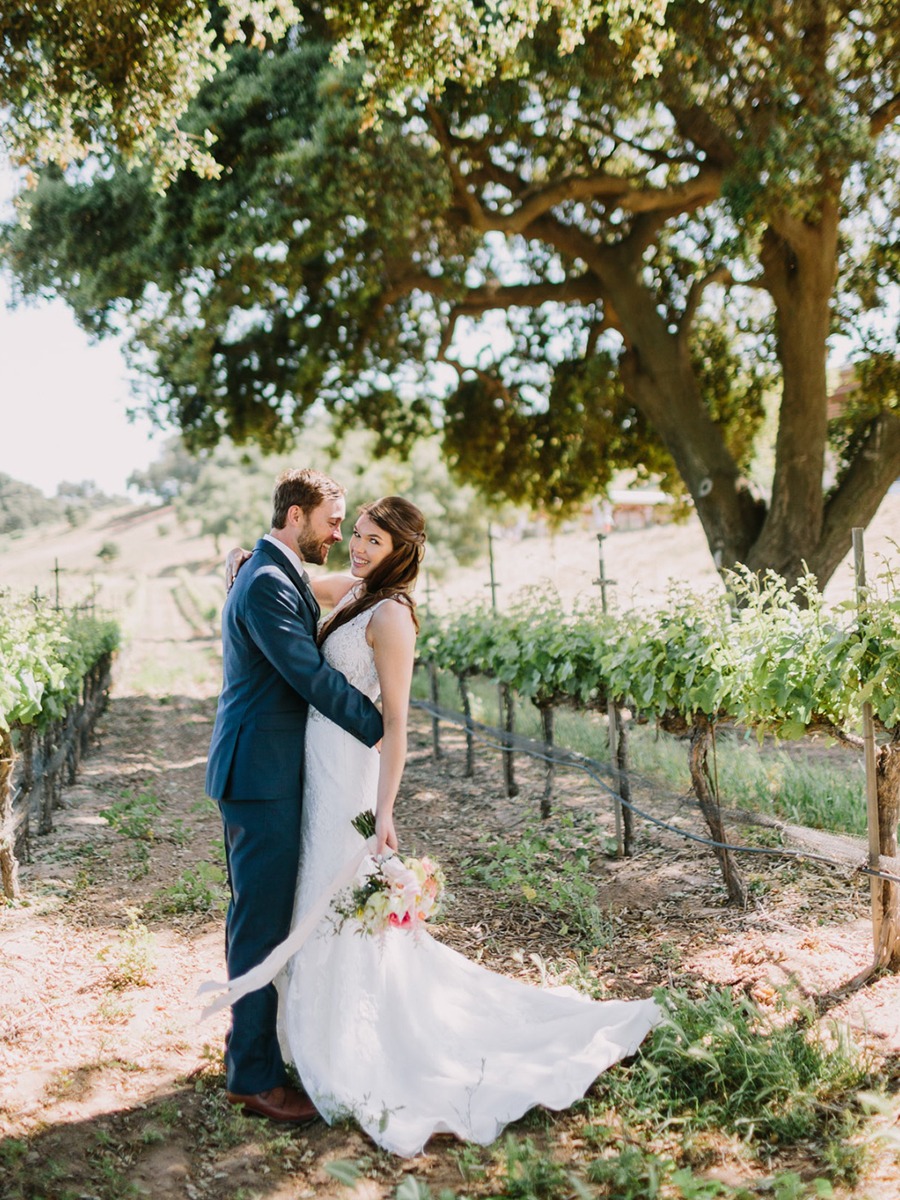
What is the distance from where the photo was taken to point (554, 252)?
1630 centimetres

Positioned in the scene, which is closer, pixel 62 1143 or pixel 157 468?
pixel 62 1143

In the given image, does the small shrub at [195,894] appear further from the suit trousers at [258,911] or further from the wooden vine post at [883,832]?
the wooden vine post at [883,832]

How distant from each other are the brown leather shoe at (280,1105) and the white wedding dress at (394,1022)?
0.08m

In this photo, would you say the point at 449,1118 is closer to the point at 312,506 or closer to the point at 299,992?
the point at 299,992

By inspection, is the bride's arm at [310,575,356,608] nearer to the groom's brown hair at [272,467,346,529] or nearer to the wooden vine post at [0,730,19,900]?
the groom's brown hair at [272,467,346,529]

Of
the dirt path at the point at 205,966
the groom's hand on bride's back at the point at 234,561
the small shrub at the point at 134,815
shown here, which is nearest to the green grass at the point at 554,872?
the dirt path at the point at 205,966

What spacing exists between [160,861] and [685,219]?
12073 mm

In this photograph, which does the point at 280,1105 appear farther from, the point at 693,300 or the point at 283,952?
the point at 693,300

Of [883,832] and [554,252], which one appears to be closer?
[883,832]

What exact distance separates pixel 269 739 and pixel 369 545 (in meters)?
0.84

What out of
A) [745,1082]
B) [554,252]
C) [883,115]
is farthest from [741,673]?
[554,252]

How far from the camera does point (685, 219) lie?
49.7 feet

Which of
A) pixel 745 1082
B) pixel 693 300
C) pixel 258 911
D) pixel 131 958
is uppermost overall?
pixel 693 300

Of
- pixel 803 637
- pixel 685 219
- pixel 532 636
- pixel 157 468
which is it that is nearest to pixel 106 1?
pixel 532 636
